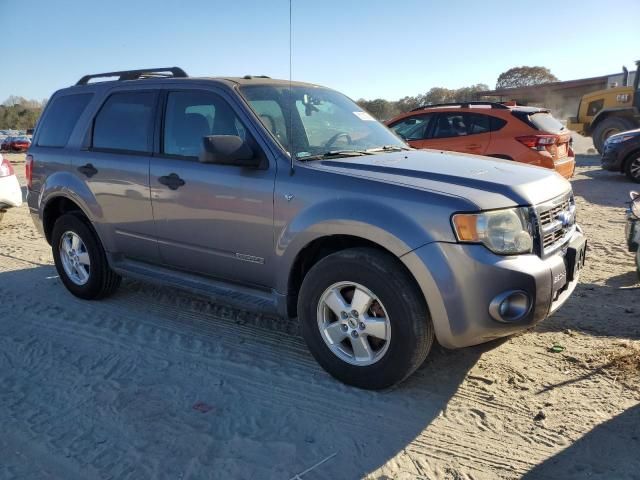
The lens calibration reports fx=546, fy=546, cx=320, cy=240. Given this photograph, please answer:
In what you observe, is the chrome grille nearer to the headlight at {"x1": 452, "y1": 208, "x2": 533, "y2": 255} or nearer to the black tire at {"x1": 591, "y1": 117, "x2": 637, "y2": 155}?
the headlight at {"x1": 452, "y1": 208, "x2": 533, "y2": 255}

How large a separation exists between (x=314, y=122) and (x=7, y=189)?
652 centimetres

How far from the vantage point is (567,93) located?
34625 mm

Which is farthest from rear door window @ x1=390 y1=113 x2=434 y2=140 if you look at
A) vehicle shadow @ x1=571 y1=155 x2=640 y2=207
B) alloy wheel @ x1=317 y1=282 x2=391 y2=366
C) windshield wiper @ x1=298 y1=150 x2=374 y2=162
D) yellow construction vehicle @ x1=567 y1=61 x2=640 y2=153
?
yellow construction vehicle @ x1=567 y1=61 x2=640 y2=153

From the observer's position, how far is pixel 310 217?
3334 mm

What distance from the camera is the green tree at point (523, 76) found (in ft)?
205

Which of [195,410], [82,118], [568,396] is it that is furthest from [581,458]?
[82,118]

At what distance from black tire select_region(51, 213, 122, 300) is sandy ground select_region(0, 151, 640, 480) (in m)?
0.29

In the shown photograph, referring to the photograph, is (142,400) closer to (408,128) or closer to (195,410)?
(195,410)

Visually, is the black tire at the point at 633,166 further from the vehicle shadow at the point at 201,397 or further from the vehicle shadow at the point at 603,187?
the vehicle shadow at the point at 201,397

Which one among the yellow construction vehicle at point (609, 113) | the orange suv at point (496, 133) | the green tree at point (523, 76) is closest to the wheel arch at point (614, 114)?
the yellow construction vehicle at point (609, 113)

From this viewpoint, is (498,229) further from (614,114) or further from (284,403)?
(614,114)

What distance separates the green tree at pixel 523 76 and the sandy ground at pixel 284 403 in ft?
209

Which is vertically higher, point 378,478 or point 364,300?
point 364,300

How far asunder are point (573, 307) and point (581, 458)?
2.12 m
